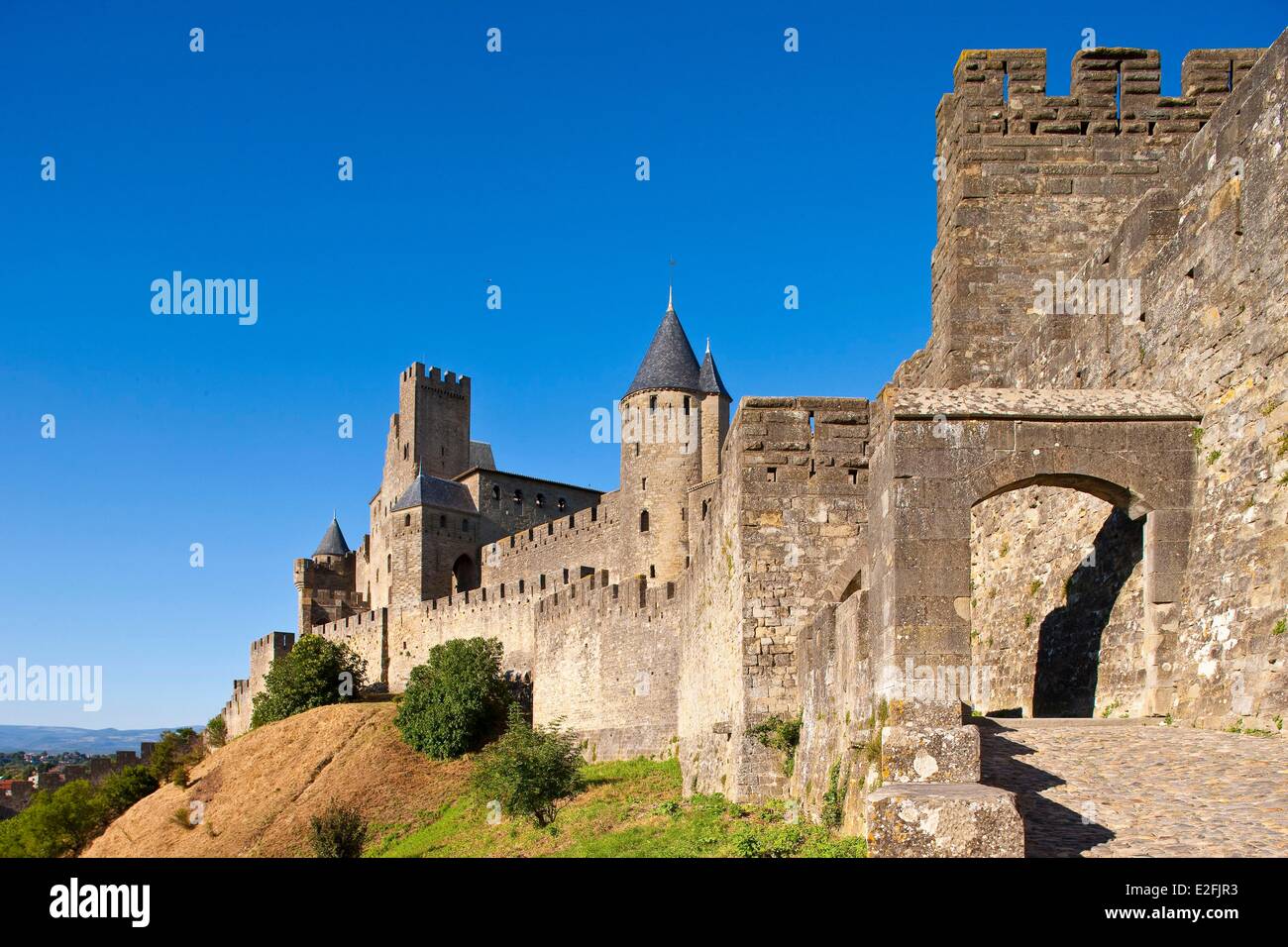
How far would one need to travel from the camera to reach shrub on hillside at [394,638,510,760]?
39812 millimetres

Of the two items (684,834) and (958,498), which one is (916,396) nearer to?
(958,498)

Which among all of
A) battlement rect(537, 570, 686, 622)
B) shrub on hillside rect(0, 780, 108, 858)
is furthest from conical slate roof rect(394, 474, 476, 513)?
battlement rect(537, 570, 686, 622)

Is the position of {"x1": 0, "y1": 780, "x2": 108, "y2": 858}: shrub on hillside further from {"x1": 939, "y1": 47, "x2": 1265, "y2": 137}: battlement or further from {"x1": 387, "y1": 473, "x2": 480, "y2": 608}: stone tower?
{"x1": 939, "y1": 47, "x2": 1265, "y2": 137}: battlement

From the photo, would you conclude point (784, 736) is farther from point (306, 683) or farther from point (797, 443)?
point (306, 683)

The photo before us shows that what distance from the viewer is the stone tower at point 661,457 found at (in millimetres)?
50156

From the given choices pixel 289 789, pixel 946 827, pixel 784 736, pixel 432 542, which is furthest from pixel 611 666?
pixel 432 542

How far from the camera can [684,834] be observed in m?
14.7

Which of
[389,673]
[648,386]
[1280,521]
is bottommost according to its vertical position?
[389,673]

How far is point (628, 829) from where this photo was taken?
18.5m

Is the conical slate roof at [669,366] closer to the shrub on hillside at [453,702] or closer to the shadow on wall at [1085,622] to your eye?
the shrub on hillside at [453,702]

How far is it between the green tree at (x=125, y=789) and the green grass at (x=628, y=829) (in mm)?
25897

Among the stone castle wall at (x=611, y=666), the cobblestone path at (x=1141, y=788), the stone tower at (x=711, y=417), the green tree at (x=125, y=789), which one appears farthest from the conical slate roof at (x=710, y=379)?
the cobblestone path at (x=1141, y=788)
